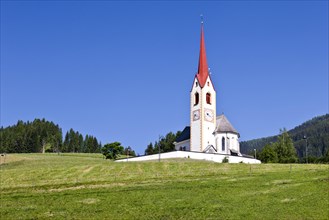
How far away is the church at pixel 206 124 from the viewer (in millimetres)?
90438

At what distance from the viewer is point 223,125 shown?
92875 mm

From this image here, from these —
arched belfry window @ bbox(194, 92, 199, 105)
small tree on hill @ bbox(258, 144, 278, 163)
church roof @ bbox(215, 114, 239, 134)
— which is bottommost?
small tree on hill @ bbox(258, 144, 278, 163)

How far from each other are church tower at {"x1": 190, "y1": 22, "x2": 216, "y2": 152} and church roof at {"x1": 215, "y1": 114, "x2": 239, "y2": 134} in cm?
114

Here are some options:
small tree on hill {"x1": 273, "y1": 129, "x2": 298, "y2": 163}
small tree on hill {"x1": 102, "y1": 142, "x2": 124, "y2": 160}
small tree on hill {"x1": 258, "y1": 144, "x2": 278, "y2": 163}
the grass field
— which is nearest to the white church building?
small tree on hill {"x1": 258, "y1": 144, "x2": 278, "y2": 163}

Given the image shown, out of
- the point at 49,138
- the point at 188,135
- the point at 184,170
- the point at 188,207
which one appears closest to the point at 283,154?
the point at 188,135

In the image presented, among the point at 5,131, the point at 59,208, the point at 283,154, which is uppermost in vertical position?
the point at 5,131

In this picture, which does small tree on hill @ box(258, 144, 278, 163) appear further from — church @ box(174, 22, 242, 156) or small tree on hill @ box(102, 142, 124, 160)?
small tree on hill @ box(102, 142, 124, 160)

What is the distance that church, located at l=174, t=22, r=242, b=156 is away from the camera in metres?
90.4

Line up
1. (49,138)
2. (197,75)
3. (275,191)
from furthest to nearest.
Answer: (49,138), (197,75), (275,191)

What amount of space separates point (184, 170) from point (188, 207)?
25.0m

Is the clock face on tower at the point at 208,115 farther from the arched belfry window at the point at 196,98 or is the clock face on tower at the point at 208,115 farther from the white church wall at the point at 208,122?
the arched belfry window at the point at 196,98

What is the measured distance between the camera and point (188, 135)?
3824 inches

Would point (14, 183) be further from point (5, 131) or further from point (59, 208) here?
point (5, 131)

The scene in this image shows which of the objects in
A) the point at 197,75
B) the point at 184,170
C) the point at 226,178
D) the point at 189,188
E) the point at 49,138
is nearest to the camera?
the point at 189,188
